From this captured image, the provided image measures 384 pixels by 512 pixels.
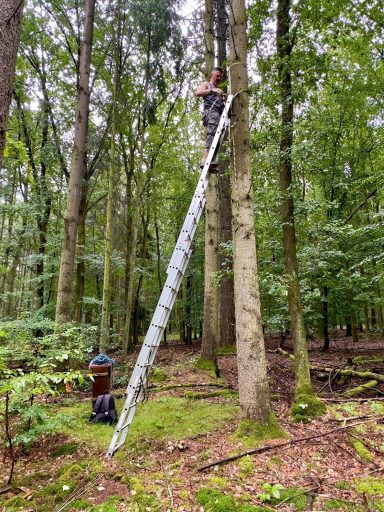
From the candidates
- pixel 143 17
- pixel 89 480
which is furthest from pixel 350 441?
pixel 143 17

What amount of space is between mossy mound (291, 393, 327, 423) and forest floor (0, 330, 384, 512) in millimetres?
105

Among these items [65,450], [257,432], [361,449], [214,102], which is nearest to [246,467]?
[257,432]

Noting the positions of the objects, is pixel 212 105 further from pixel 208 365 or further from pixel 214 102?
pixel 208 365

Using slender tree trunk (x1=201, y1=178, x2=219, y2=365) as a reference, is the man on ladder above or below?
above

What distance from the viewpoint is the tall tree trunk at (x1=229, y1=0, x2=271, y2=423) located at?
4.48 meters

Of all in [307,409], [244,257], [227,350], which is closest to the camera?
[244,257]

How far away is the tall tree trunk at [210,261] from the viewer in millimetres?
9047

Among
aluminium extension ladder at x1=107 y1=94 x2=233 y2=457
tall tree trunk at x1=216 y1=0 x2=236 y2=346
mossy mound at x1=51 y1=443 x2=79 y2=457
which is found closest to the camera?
aluminium extension ladder at x1=107 y1=94 x2=233 y2=457

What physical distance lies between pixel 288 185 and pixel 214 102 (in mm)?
2116

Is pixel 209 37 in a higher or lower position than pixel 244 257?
higher

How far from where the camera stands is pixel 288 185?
6383mm

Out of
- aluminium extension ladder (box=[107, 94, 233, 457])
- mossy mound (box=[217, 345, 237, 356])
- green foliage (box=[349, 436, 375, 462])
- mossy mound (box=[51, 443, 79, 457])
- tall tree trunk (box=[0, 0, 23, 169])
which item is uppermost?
tall tree trunk (box=[0, 0, 23, 169])

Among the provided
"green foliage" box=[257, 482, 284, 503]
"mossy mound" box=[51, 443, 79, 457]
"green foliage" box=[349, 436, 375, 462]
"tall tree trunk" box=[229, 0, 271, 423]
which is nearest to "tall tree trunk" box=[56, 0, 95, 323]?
"mossy mound" box=[51, 443, 79, 457]

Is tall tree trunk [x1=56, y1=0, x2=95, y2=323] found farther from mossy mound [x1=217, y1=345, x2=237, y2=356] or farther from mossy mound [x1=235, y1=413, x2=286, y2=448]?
mossy mound [x1=217, y1=345, x2=237, y2=356]
